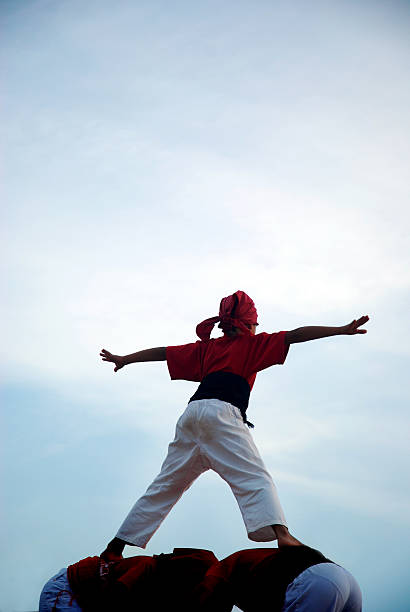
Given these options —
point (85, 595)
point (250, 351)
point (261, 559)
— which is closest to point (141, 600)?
point (85, 595)

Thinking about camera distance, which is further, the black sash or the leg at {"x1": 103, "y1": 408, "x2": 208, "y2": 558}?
the black sash

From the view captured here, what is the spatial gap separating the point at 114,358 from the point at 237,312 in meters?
1.17

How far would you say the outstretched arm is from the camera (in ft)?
16.1

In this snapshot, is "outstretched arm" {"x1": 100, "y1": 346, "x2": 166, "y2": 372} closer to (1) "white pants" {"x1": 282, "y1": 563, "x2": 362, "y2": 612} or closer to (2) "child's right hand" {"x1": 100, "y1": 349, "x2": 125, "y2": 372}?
(2) "child's right hand" {"x1": 100, "y1": 349, "x2": 125, "y2": 372}

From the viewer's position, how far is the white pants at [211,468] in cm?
356

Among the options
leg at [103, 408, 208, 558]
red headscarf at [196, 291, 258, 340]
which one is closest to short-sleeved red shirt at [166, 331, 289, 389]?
red headscarf at [196, 291, 258, 340]

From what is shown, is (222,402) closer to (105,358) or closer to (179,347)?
(179,347)

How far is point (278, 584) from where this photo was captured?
8.49ft

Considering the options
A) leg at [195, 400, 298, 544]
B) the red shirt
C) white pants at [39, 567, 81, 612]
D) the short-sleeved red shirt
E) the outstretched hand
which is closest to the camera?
the red shirt

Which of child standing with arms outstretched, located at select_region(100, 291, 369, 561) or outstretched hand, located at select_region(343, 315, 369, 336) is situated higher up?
outstretched hand, located at select_region(343, 315, 369, 336)

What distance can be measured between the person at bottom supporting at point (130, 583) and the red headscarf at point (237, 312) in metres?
1.98

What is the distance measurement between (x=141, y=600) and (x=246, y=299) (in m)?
2.50

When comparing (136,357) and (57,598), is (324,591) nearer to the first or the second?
(57,598)

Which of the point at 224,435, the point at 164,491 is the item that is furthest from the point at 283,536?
the point at 164,491
